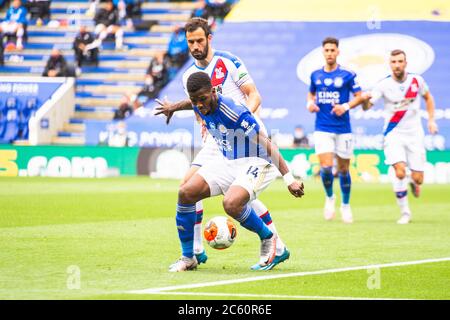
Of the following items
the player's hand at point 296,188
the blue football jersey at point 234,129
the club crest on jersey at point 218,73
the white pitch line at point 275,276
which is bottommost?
the white pitch line at point 275,276

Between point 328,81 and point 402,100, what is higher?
point 328,81

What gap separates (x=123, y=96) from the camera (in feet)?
105

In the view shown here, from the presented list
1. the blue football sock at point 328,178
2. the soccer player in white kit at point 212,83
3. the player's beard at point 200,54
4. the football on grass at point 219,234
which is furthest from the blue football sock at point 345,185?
the football on grass at point 219,234

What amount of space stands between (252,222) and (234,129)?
2.97 feet

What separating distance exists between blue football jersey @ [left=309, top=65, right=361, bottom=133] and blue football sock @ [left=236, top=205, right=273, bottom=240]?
21.7ft

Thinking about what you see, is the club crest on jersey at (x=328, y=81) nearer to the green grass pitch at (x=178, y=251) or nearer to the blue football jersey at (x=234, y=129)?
the green grass pitch at (x=178, y=251)

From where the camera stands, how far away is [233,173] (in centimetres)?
934

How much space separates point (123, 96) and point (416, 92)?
1758cm

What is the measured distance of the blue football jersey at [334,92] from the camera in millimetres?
15750

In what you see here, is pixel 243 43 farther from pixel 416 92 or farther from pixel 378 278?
A: pixel 378 278

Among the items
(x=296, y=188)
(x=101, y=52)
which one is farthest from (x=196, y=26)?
(x=101, y=52)

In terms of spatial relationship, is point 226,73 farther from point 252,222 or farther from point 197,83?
point 252,222

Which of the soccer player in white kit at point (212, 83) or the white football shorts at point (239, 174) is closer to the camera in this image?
the white football shorts at point (239, 174)
